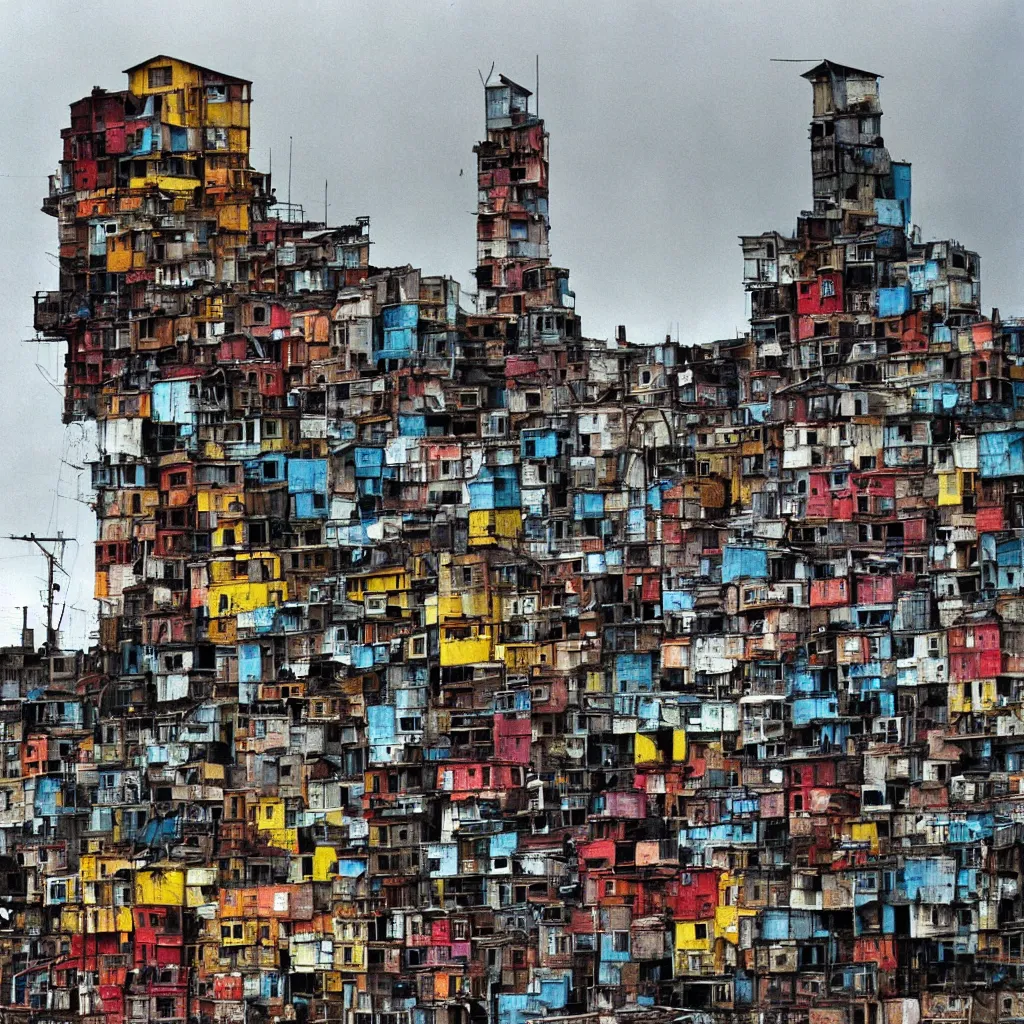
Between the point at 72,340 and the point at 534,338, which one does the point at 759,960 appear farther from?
the point at 72,340

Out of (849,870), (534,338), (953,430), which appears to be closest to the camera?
(849,870)

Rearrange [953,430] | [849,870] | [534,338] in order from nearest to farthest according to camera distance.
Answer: [849,870]
[953,430]
[534,338]

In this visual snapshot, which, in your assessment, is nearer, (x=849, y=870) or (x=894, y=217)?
(x=849, y=870)

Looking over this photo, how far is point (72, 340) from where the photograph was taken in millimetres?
83062

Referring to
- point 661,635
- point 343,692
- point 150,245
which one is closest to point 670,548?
point 661,635

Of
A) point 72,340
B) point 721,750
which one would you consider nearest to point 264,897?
point 721,750

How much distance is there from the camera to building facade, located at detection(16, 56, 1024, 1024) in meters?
71.0

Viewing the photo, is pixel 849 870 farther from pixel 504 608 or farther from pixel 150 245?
pixel 150 245

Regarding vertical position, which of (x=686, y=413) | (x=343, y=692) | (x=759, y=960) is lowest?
(x=759, y=960)

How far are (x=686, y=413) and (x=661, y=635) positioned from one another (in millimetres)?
4801

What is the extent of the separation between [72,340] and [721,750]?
18127 millimetres

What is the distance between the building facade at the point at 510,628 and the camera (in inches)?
2795

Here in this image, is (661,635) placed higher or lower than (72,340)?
lower

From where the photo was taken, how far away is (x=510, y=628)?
75.9m
